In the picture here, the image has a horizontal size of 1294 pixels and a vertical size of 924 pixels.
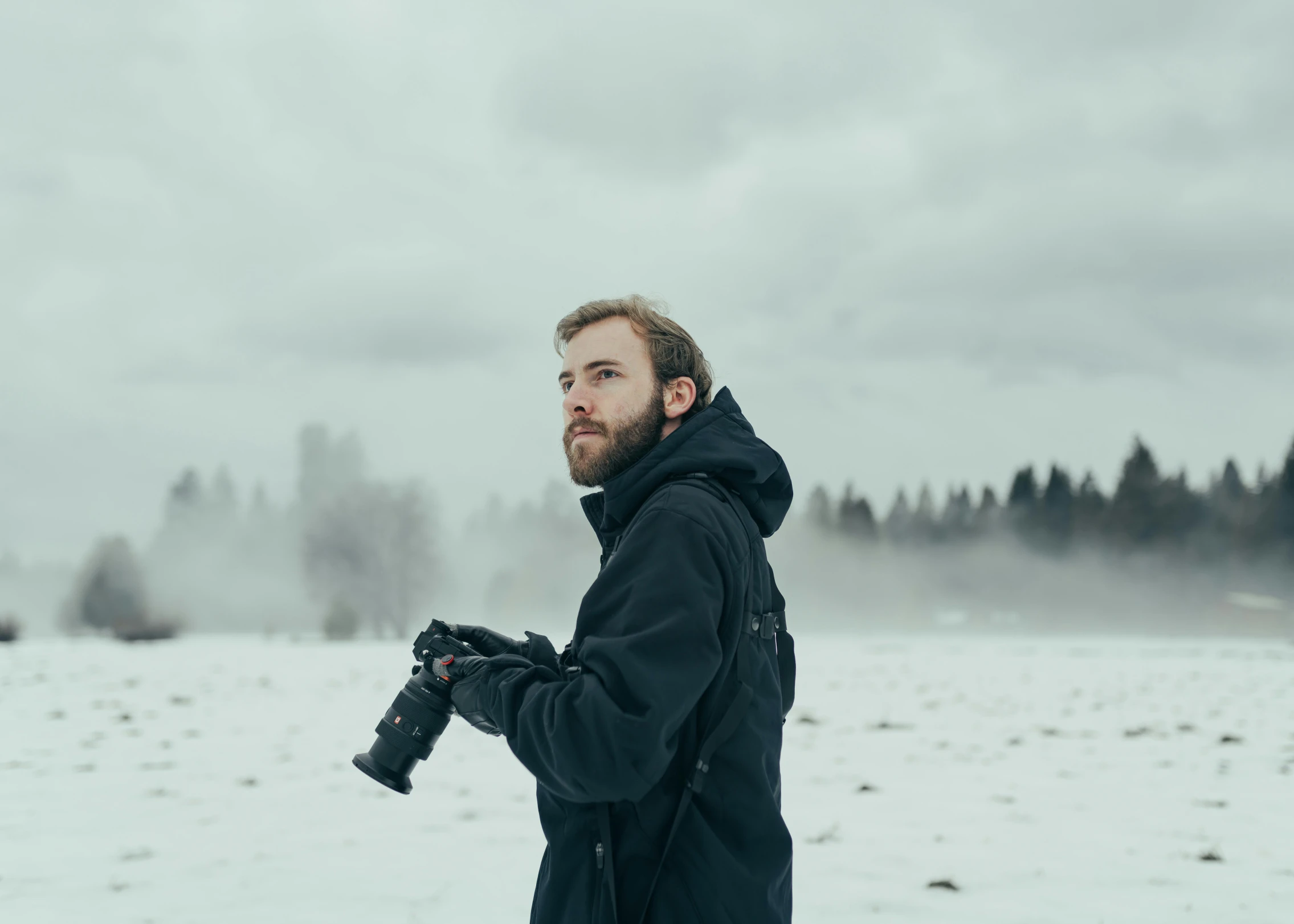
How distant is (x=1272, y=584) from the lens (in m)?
43.8

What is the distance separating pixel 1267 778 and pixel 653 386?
7591 mm

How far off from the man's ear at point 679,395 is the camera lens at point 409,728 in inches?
35.5

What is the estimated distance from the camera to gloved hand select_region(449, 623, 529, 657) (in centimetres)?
240

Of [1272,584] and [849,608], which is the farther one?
[849,608]

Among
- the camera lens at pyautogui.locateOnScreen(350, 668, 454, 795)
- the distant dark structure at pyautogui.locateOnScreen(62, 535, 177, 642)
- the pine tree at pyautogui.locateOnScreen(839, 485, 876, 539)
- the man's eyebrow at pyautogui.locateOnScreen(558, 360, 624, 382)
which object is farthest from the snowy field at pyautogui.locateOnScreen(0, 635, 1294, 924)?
the pine tree at pyautogui.locateOnScreen(839, 485, 876, 539)

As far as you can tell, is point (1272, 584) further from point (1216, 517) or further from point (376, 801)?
point (376, 801)

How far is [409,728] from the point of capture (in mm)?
2299

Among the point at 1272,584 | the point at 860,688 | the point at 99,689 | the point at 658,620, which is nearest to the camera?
the point at 658,620

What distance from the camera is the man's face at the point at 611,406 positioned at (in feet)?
7.39

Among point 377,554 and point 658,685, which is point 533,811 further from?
point 377,554

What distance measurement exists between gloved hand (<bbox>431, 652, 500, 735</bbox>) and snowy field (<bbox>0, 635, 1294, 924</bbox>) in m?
2.47

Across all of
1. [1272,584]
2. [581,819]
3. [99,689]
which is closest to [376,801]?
[581,819]

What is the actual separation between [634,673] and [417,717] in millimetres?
829

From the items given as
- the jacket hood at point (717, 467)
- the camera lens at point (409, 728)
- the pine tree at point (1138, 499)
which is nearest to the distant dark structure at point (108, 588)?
the camera lens at point (409, 728)
